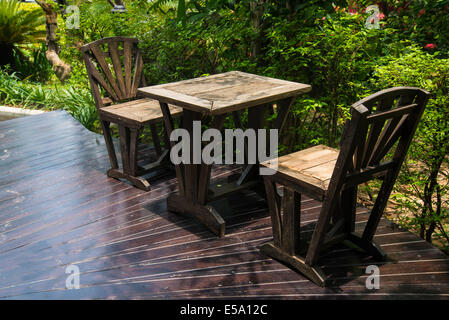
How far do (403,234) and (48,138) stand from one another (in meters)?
4.35

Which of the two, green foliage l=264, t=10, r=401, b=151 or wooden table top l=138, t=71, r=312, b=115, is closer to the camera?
wooden table top l=138, t=71, r=312, b=115

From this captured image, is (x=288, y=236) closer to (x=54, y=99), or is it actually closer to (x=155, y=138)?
(x=155, y=138)

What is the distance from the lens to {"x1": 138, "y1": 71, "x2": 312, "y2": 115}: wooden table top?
2838 mm

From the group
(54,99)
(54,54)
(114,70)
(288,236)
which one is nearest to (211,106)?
(288,236)

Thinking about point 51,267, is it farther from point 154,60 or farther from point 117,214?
point 154,60

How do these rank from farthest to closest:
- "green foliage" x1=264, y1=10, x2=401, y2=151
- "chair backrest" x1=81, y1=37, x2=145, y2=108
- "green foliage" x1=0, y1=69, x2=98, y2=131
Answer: "green foliage" x1=0, y1=69, x2=98, y2=131, "chair backrest" x1=81, y1=37, x2=145, y2=108, "green foliage" x1=264, y1=10, x2=401, y2=151

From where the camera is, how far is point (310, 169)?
2598 mm

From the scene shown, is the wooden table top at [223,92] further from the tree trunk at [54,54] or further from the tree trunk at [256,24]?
the tree trunk at [54,54]

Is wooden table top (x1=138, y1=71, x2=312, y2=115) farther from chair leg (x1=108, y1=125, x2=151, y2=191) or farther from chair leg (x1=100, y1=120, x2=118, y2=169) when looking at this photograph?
chair leg (x1=100, y1=120, x2=118, y2=169)

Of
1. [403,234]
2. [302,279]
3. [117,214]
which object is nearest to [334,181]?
[302,279]

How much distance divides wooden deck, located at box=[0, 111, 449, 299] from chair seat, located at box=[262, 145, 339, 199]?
582mm

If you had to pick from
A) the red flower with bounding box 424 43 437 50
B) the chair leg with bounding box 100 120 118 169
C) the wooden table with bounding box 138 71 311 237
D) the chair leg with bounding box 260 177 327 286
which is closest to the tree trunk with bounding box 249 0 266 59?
the wooden table with bounding box 138 71 311 237

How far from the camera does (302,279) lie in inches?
103

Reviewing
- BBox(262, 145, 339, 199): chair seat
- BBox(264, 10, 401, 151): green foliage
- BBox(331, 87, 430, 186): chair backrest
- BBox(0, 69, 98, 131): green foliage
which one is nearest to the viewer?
BBox(331, 87, 430, 186): chair backrest
